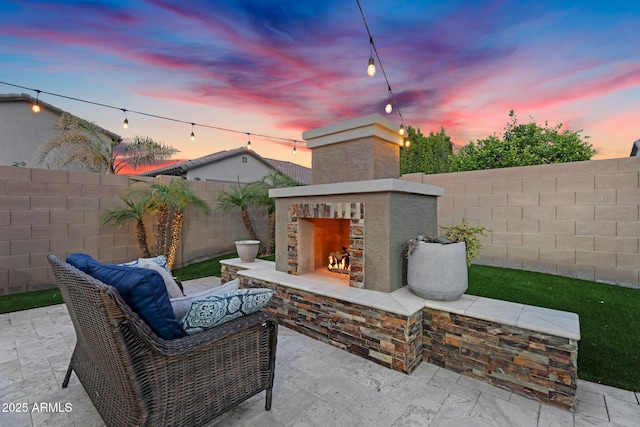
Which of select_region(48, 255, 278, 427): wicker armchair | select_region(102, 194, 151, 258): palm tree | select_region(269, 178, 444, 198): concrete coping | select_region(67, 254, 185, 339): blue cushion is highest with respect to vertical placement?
select_region(269, 178, 444, 198): concrete coping

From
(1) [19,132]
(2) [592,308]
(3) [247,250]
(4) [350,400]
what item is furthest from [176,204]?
(1) [19,132]

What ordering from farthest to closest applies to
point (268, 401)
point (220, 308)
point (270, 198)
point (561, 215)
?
point (270, 198)
point (561, 215)
point (268, 401)
point (220, 308)

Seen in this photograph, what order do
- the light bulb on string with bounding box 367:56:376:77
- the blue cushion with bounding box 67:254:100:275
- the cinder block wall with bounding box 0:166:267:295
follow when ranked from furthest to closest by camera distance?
the cinder block wall with bounding box 0:166:267:295 → the light bulb on string with bounding box 367:56:376:77 → the blue cushion with bounding box 67:254:100:275

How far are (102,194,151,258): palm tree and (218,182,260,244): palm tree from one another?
6.39 ft

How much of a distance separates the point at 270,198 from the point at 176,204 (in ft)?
7.62

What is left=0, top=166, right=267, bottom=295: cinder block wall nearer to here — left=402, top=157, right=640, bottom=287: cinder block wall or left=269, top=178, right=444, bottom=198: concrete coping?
left=269, top=178, right=444, bottom=198: concrete coping

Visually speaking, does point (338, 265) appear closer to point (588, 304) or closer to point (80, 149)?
point (588, 304)

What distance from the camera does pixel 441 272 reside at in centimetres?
285

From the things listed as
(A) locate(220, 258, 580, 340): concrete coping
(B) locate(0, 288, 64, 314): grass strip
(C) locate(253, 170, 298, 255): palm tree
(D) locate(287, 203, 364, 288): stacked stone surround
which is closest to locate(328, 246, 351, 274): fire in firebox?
(A) locate(220, 258, 580, 340): concrete coping

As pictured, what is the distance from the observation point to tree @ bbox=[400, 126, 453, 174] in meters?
13.8

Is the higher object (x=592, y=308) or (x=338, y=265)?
(x=338, y=265)

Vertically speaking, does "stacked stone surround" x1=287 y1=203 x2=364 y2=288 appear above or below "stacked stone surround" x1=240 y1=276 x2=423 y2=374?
above

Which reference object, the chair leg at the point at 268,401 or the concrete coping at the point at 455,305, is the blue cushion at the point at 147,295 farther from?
the concrete coping at the point at 455,305

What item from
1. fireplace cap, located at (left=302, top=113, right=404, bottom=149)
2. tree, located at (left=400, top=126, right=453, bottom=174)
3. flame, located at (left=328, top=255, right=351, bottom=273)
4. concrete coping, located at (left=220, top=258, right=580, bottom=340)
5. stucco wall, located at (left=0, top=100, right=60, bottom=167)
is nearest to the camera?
concrete coping, located at (left=220, top=258, right=580, bottom=340)
